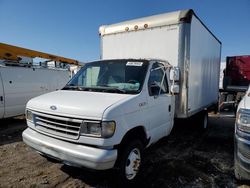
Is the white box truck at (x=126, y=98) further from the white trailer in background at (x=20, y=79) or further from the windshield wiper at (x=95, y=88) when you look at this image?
the white trailer in background at (x=20, y=79)

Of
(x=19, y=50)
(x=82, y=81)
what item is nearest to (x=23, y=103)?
(x=19, y=50)

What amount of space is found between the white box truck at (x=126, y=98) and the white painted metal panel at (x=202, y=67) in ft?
0.09

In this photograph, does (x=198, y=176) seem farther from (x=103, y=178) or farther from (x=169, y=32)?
(x=169, y=32)

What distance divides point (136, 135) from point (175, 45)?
2.62 m

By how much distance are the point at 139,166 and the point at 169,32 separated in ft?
10.7

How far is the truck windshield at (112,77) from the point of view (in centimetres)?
401

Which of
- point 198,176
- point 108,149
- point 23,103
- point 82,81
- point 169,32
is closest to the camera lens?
point 108,149

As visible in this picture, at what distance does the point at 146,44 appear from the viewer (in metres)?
5.73

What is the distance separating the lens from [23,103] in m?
8.59

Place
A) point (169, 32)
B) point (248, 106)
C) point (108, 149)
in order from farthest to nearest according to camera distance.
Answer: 1. point (169, 32)
2. point (248, 106)
3. point (108, 149)

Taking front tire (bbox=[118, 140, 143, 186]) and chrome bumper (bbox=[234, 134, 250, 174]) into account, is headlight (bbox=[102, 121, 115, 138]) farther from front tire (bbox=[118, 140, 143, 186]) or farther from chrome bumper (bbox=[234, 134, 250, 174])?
chrome bumper (bbox=[234, 134, 250, 174])

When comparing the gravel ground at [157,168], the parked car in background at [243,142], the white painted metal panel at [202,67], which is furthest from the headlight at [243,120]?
the white painted metal panel at [202,67]

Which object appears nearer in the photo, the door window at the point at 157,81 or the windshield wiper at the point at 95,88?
the windshield wiper at the point at 95,88

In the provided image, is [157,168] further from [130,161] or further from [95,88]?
[95,88]
